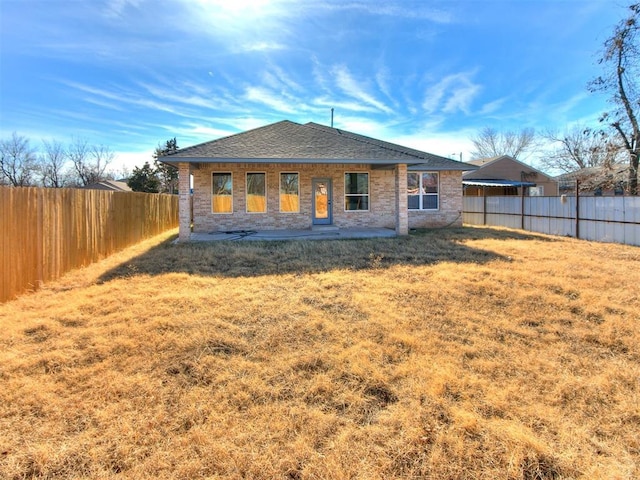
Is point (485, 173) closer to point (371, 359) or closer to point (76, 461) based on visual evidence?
point (371, 359)

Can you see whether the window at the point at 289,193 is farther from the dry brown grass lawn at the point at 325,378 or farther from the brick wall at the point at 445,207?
the dry brown grass lawn at the point at 325,378

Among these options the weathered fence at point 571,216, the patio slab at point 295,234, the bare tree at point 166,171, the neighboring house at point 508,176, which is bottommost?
the patio slab at point 295,234

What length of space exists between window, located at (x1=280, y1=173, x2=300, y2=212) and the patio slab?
96 cm

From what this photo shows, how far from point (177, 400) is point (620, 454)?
3531 millimetres

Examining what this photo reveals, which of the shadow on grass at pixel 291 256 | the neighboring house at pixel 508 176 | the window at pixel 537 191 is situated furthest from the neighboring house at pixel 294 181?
the window at pixel 537 191

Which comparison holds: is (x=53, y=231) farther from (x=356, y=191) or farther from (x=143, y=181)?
(x=143, y=181)

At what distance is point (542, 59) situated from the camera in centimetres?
A: 1670

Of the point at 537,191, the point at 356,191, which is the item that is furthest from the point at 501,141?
the point at 356,191

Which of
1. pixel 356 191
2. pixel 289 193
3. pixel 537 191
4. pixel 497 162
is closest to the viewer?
pixel 289 193

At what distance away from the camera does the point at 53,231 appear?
7422mm

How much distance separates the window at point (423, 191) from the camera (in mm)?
16469

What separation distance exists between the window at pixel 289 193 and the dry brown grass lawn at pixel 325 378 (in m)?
7.44

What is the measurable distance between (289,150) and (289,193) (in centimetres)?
197

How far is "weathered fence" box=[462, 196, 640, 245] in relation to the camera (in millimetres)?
11789
